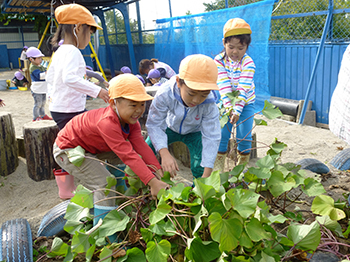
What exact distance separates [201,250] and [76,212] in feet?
2.13

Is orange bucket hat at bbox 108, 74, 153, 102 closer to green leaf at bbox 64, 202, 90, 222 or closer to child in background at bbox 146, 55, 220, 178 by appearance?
child in background at bbox 146, 55, 220, 178

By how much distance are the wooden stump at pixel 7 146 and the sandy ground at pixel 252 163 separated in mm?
82

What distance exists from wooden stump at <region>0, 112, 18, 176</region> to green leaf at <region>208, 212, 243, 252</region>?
9.39 ft

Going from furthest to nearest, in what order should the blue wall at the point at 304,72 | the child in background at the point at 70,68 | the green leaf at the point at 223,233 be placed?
the blue wall at the point at 304,72 < the child in background at the point at 70,68 < the green leaf at the point at 223,233

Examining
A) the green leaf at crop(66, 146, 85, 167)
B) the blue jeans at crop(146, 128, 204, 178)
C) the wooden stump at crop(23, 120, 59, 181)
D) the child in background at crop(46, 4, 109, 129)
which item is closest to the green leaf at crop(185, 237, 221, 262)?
the green leaf at crop(66, 146, 85, 167)

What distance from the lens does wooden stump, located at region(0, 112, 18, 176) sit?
330 centimetres

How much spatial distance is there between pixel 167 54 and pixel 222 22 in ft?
8.14

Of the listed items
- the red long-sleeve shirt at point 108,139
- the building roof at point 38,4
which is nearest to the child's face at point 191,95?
the red long-sleeve shirt at point 108,139

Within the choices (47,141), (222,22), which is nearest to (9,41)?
(222,22)

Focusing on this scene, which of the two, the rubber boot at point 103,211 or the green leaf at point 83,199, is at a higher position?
the green leaf at point 83,199

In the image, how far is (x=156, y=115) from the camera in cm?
214

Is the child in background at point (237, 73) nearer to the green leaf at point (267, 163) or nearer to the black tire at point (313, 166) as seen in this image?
the black tire at point (313, 166)

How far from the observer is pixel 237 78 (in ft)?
9.23

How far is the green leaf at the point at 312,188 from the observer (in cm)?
171
